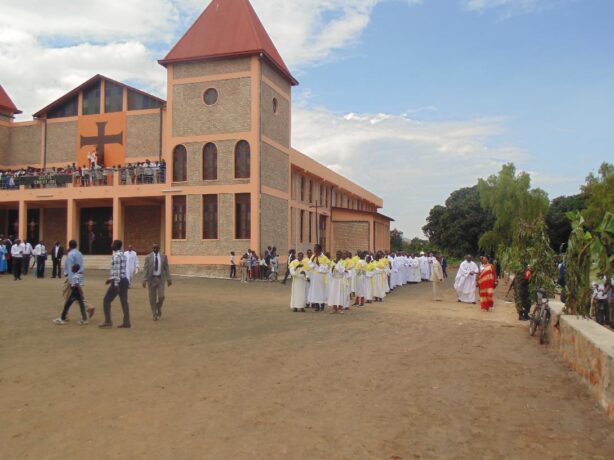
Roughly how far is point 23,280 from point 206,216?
919 centimetres

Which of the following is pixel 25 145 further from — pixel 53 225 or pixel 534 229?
pixel 534 229

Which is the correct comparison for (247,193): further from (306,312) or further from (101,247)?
(306,312)

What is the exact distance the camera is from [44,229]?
3491 centimetres

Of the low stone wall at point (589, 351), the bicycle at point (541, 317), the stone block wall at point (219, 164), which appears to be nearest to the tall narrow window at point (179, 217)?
the stone block wall at point (219, 164)

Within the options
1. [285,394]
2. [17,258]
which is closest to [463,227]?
[17,258]

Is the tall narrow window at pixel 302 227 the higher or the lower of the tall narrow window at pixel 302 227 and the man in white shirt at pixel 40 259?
the higher

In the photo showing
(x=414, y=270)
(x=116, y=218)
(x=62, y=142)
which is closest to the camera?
(x=116, y=218)

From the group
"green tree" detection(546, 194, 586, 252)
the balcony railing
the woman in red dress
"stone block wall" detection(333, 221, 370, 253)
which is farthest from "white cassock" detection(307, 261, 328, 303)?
"green tree" detection(546, 194, 586, 252)

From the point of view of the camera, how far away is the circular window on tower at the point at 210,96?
95.0ft

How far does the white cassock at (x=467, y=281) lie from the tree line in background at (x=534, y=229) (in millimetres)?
1182

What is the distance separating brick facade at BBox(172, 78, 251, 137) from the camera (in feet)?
93.1

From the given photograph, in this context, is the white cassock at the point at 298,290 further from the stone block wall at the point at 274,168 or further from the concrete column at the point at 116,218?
the concrete column at the point at 116,218

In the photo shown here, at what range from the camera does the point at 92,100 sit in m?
34.3

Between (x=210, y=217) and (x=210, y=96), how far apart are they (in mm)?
5876
